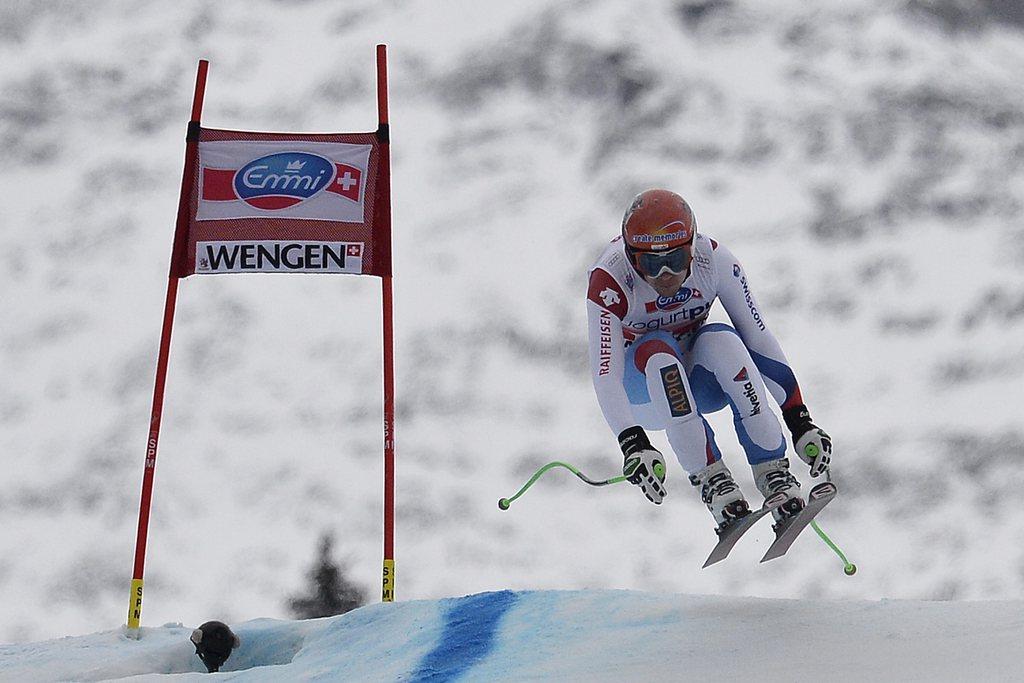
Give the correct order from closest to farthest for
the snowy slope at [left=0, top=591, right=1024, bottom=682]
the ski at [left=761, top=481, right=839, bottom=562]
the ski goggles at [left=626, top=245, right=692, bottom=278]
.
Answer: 1. the snowy slope at [left=0, top=591, right=1024, bottom=682]
2. the ski at [left=761, top=481, right=839, bottom=562]
3. the ski goggles at [left=626, top=245, right=692, bottom=278]

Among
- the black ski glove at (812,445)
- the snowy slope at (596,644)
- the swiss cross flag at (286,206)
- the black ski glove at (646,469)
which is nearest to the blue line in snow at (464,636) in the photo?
the snowy slope at (596,644)

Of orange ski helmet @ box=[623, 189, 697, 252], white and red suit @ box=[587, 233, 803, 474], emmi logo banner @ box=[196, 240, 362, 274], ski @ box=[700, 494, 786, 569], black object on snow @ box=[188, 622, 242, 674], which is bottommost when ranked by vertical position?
black object on snow @ box=[188, 622, 242, 674]

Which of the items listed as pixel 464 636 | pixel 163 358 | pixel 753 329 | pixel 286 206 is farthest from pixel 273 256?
pixel 753 329

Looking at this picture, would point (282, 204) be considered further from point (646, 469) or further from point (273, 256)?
point (646, 469)

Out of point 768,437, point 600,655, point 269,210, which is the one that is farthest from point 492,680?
point 269,210

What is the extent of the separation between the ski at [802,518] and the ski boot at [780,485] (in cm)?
8

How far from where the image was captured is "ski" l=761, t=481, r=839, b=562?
18.1 feet

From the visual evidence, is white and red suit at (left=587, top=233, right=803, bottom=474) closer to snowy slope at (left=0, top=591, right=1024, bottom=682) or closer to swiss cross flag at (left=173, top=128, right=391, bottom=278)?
snowy slope at (left=0, top=591, right=1024, bottom=682)

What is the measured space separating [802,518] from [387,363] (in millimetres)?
3633

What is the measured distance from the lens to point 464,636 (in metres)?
6.45

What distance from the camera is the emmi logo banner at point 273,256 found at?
861 cm

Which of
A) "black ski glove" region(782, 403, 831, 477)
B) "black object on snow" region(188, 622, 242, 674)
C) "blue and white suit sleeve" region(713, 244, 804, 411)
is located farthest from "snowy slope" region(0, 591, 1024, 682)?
"blue and white suit sleeve" region(713, 244, 804, 411)

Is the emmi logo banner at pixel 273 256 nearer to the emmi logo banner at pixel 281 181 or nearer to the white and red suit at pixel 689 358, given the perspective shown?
the emmi logo banner at pixel 281 181

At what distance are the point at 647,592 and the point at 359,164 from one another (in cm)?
395
